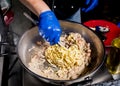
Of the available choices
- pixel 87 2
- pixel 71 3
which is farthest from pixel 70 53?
pixel 87 2

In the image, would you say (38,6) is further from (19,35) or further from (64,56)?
(19,35)

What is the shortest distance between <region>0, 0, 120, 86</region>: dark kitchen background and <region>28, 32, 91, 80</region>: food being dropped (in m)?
0.06

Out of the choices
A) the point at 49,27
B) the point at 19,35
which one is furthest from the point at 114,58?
the point at 19,35

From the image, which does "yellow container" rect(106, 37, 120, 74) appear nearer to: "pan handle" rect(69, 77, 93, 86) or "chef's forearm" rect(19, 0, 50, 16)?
"pan handle" rect(69, 77, 93, 86)

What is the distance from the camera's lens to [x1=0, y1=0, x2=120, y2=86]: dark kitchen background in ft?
2.75

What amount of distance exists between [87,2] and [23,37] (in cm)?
43

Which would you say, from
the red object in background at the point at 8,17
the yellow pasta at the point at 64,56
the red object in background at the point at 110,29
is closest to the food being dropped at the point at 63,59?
the yellow pasta at the point at 64,56

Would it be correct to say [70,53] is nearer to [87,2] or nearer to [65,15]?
[65,15]

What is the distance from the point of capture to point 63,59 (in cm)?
85

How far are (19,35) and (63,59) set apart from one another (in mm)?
336

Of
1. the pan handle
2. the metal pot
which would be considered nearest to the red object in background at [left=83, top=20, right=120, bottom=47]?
the metal pot

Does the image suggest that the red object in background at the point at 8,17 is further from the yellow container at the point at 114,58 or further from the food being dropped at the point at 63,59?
the yellow container at the point at 114,58

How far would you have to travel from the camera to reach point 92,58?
2.87 feet

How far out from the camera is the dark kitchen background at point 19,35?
2.75 feet
